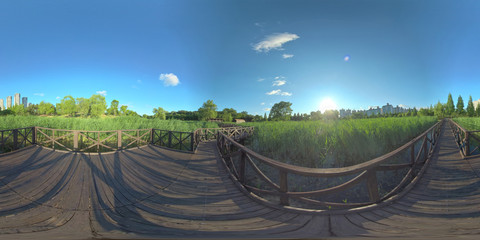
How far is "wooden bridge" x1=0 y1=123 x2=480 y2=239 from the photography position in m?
1.58

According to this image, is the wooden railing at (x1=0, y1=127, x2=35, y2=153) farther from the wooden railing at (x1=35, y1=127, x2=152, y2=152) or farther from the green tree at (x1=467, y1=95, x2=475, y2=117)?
the green tree at (x1=467, y1=95, x2=475, y2=117)

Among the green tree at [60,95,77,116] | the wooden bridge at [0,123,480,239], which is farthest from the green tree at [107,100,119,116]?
the wooden bridge at [0,123,480,239]

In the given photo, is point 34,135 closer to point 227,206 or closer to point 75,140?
point 75,140

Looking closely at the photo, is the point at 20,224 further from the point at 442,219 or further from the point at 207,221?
the point at 442,219

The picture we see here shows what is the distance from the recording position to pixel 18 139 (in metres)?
7.38

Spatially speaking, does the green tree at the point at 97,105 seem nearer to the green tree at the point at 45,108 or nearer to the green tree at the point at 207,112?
Answer: the green tree at the point at 207,112

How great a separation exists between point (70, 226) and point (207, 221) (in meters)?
1.47

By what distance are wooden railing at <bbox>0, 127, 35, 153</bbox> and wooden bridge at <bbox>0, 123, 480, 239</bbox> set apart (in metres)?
4.89

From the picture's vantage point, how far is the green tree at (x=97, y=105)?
675 inches

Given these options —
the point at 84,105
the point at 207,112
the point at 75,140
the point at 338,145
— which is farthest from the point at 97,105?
the point at 338,145

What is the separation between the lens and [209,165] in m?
4.71

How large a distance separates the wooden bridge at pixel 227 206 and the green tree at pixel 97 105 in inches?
649

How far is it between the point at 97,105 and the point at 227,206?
2136cm

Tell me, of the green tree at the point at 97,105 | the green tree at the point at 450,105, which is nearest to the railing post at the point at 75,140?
the green tree at the point at 97,105
